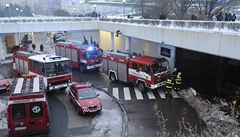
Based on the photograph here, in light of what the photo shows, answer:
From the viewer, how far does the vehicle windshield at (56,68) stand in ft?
58.3

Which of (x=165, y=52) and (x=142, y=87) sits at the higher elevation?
(x=165, y=52)

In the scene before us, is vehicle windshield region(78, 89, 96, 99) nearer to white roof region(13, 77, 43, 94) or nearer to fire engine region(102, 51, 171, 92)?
white roof region(13, 77, 43, 94)

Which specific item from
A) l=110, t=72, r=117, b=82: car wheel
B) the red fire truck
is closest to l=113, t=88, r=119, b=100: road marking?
l=110, t=72, r=117, b=82: car wheel

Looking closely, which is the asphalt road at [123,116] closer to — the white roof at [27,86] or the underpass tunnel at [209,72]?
the white roof at [27,86]

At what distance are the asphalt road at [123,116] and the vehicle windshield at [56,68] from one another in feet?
5.73

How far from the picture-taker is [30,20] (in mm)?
32406

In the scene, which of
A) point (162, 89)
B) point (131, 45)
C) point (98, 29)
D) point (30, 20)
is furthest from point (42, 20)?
point (162, 89)

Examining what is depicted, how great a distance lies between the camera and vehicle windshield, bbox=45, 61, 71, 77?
58.3 ft

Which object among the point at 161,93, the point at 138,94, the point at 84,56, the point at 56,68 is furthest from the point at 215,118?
the point at 84,56

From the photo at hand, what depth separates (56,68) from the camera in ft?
59.2

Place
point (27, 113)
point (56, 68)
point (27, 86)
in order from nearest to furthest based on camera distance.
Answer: point (27, 113)
point (27, 86)
point (56, 68)

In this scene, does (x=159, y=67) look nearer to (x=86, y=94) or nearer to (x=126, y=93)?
(x=126, y=93)

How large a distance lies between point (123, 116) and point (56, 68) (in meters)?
6.10

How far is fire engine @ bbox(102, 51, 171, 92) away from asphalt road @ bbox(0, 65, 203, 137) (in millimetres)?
872
